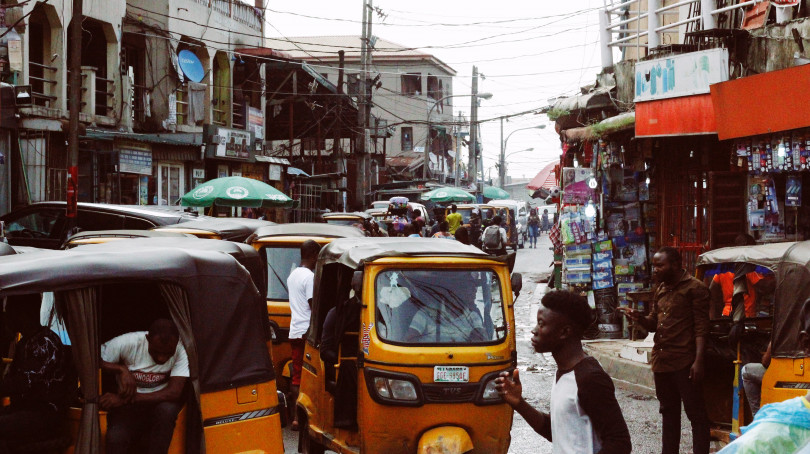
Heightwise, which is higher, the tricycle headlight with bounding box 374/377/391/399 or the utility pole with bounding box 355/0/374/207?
the utility pole with bounding box 355/0/374/207

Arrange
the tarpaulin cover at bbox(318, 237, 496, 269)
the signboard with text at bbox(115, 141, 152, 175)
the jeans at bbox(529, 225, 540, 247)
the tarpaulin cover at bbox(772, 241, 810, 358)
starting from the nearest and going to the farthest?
the tarpaulin cover at bbox(772, 241, 810, 358) < the tarpaulin cover at bbox(318, 237, 496, 269) < the signboard with text at bbox(115, 141, 152, 175) < the jeans at bbox(529, 225, 540, 247)

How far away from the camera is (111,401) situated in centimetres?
542

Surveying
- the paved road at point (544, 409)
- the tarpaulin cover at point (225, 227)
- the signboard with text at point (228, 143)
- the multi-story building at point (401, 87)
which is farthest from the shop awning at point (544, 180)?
the multi-story building at point (401, 87)

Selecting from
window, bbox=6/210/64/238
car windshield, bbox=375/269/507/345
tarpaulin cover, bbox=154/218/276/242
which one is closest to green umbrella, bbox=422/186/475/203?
window, bbox=6/210/64/238

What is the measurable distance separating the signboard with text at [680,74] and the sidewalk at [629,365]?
3420 mm

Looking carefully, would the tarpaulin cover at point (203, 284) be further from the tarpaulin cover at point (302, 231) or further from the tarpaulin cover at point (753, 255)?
the tarpaulin cover at point (302, 231)

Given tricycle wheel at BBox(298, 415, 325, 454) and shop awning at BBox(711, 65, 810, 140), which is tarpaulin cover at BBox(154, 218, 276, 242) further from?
shop awning at BBox(711, 65, 810, 140)

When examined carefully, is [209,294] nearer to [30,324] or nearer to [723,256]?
[30,324]

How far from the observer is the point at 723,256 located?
8516 millimetres

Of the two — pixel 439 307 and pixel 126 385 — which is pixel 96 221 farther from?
pixel 126 385

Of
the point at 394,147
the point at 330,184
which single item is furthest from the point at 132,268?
the point at 394,147

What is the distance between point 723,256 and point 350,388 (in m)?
3.35

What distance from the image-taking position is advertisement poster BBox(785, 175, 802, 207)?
11.7 m

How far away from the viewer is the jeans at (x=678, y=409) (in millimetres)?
7820
